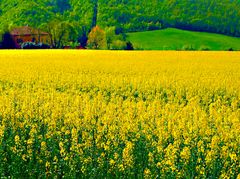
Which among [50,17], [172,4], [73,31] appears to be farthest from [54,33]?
[172,4]

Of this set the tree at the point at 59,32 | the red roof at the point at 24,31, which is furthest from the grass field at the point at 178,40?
the red roof at the point at 24,31

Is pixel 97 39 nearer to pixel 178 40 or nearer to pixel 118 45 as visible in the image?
pixel 118 45

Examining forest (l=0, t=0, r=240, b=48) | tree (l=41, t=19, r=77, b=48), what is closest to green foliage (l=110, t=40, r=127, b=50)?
tree (l=41, t=19, r=77, b=48)

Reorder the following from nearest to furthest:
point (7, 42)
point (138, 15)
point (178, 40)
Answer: point (7, 42) → point (178, 40) → point (138, 15)

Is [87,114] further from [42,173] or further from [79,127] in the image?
[42,173]

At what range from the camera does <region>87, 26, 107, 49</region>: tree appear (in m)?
72.7

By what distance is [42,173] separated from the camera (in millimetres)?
7555

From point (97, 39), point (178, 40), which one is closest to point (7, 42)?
point (97, 39)

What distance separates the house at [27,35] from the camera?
77.3 metres

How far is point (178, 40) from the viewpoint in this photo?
79.5 m

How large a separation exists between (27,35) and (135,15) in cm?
2276

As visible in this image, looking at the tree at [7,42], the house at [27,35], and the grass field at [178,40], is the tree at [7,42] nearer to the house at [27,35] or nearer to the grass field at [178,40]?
the house at [27,35]

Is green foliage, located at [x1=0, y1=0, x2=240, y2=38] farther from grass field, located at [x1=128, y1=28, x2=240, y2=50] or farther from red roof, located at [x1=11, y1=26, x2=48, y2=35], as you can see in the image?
red roof, located at [x1=11, y1=26, x2=48, y2=35]

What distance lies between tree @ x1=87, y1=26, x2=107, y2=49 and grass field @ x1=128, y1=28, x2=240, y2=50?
5.79 m
